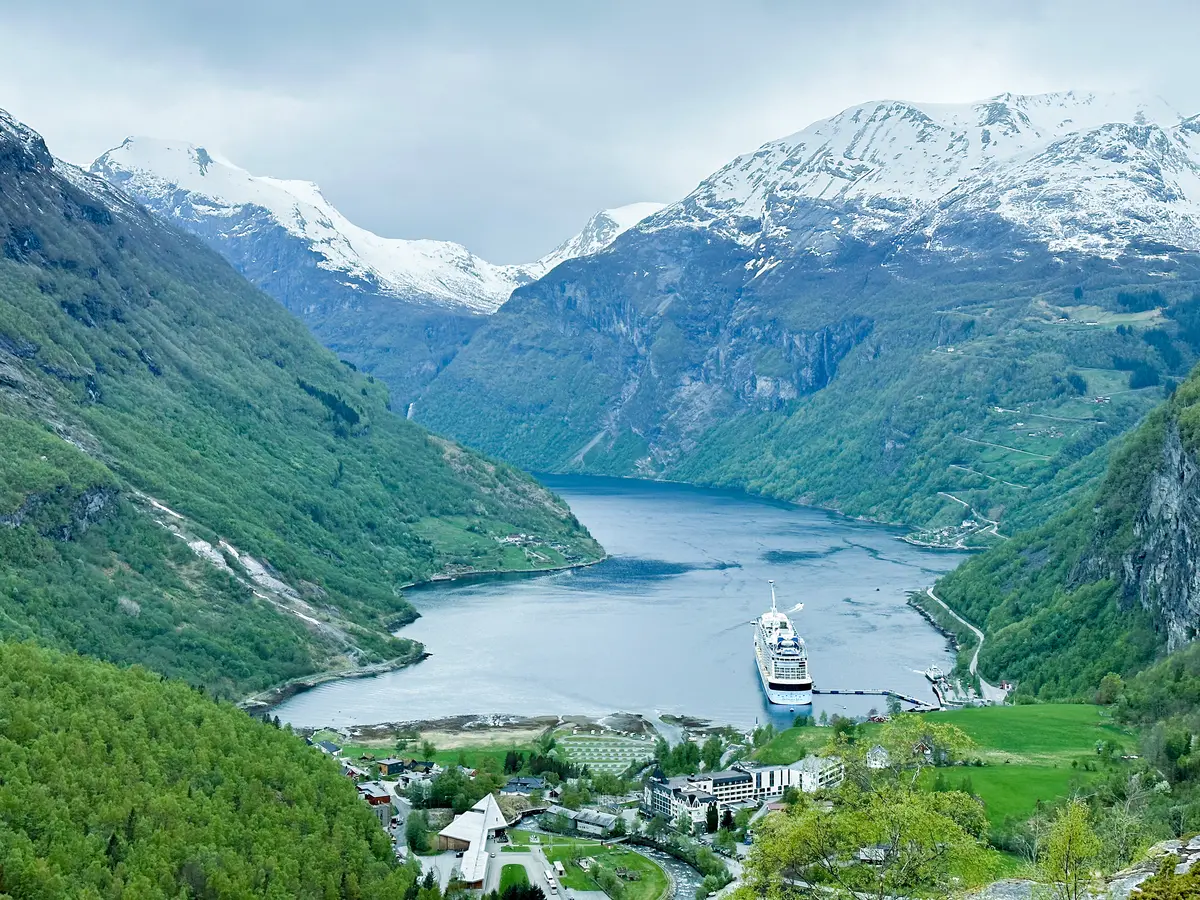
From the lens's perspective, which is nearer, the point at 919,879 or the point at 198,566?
the point at 919,879

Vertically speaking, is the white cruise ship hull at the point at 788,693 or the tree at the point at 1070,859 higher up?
the tree at the point at 1070,859

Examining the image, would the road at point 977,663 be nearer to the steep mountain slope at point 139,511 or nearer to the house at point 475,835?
the steep mountain slope at point 139,511

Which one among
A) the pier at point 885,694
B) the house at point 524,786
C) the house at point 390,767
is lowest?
the house at point 390,767

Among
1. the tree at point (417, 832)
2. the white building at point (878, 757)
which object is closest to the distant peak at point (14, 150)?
the tree at point (417, 832)

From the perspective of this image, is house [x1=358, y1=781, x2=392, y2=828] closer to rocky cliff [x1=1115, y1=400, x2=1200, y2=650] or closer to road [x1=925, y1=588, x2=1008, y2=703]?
road [x1=925, y1=588, x2=1008, y2=703]


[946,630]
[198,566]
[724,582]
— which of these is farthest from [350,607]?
[946,630]

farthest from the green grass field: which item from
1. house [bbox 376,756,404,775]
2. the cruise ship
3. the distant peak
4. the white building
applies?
the distant peak

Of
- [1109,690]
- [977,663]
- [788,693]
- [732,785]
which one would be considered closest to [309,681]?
[788,693]

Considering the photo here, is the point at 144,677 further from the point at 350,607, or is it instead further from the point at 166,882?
the point at 350,607
